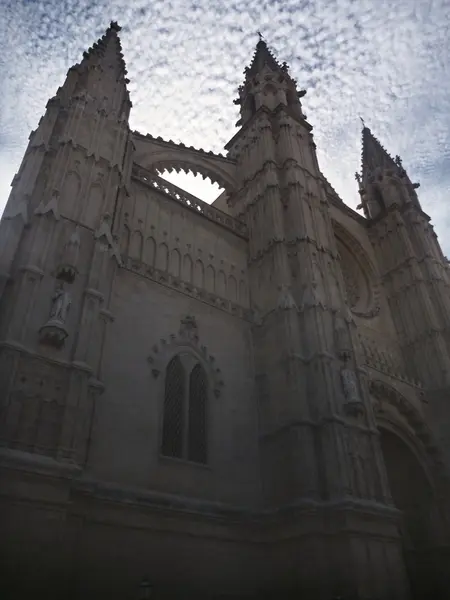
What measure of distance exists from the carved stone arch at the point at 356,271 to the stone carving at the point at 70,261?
15.0 m

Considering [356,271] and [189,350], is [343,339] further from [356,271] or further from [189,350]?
[356,271]

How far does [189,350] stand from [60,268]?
4.55 metres

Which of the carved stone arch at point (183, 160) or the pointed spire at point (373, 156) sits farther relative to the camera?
the pointed spire at point (373, 156)

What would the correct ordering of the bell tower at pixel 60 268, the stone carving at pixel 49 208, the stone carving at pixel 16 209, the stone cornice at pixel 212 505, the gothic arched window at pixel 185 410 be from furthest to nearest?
1. the gothic arched window at pixel 185 410
2. the stone carving at pixel 49 208
3. the stone carving at pixel 16 209
4. the stone cornice at pixel 212 505
5. the bell tower at pixel 60 268

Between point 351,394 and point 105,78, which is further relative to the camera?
point 105,78

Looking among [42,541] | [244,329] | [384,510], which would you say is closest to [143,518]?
[42,541]

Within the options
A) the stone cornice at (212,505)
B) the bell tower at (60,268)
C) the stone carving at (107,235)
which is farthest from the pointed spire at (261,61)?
the stone cornice at (212,505)

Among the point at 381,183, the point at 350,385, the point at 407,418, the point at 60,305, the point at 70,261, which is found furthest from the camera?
the point at 381,183

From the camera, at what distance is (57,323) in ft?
Answer: 34.3

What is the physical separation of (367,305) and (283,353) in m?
9.78

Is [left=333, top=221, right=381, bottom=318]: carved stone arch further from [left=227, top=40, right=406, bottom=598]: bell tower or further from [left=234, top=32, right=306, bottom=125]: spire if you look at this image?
[left=234, top=32, right=306, bottom=125]: spire

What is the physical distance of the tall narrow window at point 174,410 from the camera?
12398mm

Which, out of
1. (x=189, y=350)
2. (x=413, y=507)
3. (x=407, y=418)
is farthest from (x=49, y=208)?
(x=413, y=507)

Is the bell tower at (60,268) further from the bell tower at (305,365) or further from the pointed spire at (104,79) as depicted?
the bell tower at (305,365)
